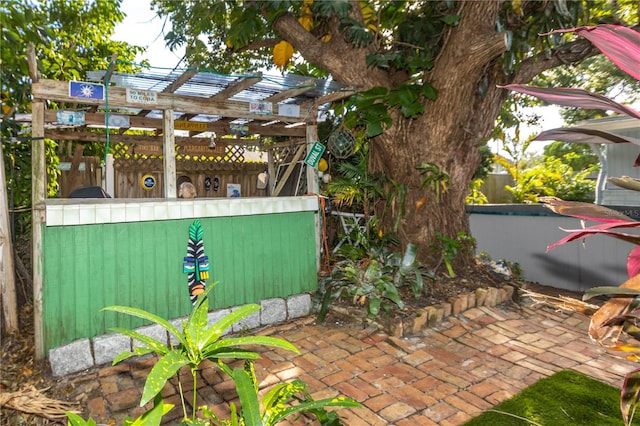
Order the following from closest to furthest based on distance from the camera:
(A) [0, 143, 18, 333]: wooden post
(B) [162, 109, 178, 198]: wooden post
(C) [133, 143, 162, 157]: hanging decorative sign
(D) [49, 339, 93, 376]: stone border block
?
(D) [49, 339, 93, 376]: stone border block → (A) [0, 143, 18, 333]: wooden post → (B) [162, 109, 178, 198]: wooden post → (C) [133, 143, 162, 157]: hanging decorative sign

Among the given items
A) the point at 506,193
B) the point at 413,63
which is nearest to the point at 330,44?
the point at 413,63

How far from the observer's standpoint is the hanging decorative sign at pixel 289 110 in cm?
496

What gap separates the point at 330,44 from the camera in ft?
17.2

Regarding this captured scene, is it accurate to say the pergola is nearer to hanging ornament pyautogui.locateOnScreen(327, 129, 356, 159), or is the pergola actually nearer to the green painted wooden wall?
the green painted wooden wall

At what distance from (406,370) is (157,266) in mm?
2506

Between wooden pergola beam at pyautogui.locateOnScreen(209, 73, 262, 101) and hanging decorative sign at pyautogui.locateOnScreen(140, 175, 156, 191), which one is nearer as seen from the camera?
wooden pergola beam at pyautogui.locateOnScreen(209, 73, 262, 101)

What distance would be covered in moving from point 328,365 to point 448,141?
3199mm

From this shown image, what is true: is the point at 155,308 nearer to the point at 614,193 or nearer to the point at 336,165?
the point at 336,165

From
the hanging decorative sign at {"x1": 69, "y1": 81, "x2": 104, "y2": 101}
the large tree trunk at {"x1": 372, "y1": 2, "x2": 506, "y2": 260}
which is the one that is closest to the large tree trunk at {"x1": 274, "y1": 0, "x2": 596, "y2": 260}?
the large tree trunk at {"x1": 372, "y1": 2, "x2": 506, "y2": 260}

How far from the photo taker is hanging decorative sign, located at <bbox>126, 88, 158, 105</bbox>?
3945 millimetres

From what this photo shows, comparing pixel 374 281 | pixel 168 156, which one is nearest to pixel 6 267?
pixel 168 156

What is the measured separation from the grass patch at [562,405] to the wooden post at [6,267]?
4.03m

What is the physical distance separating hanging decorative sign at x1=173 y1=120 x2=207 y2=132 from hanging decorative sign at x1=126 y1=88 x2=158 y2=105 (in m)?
2.17

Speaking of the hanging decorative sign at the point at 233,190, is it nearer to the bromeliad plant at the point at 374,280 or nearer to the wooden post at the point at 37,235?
the bromeliad plant at the point at 374,280
